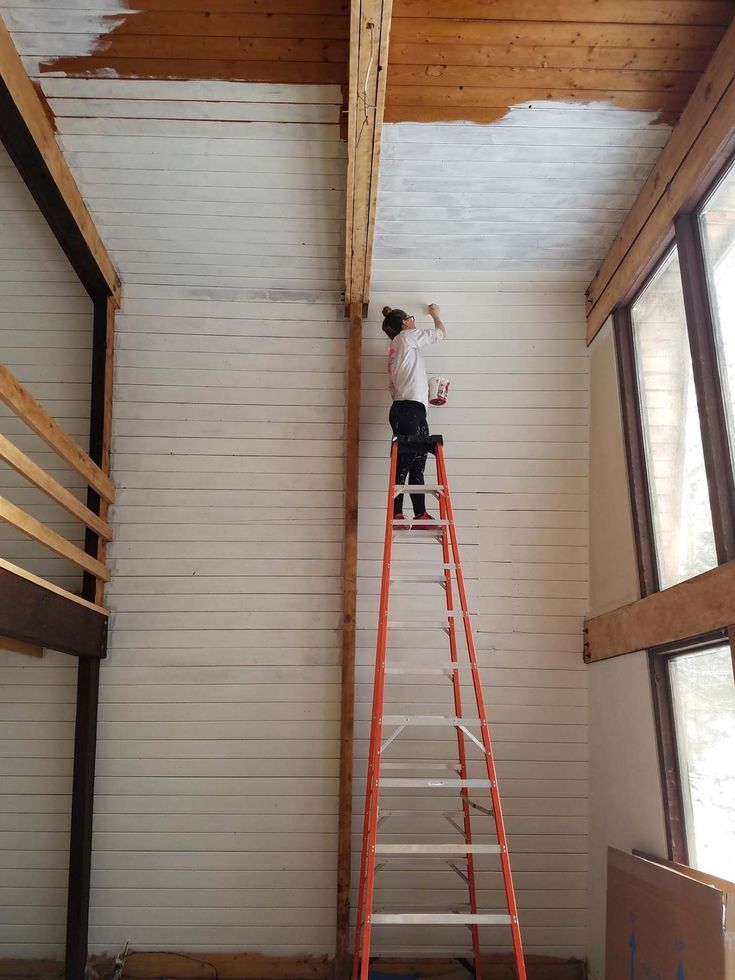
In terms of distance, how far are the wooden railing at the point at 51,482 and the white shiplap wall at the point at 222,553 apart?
8.5 inches

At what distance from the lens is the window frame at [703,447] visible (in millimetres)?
3764

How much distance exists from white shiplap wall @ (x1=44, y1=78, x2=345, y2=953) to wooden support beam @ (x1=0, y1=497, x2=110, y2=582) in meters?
0.29

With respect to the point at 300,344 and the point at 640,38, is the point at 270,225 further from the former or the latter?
the point at 640,38

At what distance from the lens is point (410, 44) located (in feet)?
13.1

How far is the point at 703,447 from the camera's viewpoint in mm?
3844

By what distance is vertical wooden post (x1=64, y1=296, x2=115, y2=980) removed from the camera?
4840 millimetres

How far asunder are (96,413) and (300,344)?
126cm

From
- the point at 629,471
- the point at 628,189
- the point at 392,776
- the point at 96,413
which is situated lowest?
the point at 392,776

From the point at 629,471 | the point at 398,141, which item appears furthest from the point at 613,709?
the point at 398,141

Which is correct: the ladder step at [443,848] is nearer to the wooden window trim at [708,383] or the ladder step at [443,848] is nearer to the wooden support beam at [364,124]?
the wooden window trim at [708,383]

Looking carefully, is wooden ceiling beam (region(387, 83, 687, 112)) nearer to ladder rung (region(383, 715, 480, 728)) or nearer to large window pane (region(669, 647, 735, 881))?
large window pane (region(669, 647, 735, 881))

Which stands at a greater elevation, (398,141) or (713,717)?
(398,141)

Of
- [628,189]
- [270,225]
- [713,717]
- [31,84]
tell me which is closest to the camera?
[713,717]

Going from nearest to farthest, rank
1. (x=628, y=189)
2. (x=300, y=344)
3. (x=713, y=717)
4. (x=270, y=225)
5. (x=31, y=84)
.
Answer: (x=713, y=717)
(x=31, y=84)
(x=628, y=189)
(x=270, y=225)
(x=300, y=344)
